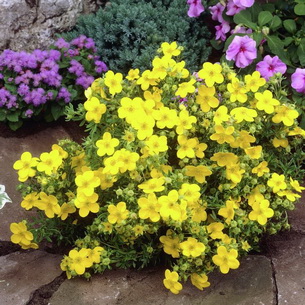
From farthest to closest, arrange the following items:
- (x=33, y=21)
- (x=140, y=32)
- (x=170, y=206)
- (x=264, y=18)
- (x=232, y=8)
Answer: (x=33, y=21) < (x=140, y=32) < (x=232, y=8) < (x=264, y=18) < (x=170, y=206)

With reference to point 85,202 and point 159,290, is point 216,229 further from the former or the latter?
point 85,202

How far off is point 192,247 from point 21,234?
2.54 ft

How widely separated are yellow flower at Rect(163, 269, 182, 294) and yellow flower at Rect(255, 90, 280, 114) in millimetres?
789

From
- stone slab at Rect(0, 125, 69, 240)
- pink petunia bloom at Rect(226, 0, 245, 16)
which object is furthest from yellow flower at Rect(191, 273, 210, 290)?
pink petunia bloom at Rect(226, 0, 245, 16)

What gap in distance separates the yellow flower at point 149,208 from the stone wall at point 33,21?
2.10 meters

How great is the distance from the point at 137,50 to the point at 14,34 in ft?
2.69

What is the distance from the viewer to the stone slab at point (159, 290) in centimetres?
258

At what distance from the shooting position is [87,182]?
2.44 metres

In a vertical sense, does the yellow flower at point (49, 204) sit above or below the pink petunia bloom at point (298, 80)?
above

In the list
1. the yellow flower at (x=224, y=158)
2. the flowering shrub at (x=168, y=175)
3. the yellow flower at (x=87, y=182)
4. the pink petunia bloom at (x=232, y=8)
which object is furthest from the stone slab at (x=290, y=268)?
the pink petunia bloom at (x=232, y=8)

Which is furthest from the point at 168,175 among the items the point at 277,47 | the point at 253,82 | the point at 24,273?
the point at 277,47

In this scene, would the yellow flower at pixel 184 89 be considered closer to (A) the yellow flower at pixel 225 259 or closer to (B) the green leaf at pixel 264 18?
(A) the yellow flower at pixel 225 259

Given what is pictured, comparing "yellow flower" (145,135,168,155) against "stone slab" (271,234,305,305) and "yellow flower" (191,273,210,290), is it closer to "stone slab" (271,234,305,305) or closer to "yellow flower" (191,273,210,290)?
"yellow flower" (191,273,210,290)

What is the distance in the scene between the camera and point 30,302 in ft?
8.45
